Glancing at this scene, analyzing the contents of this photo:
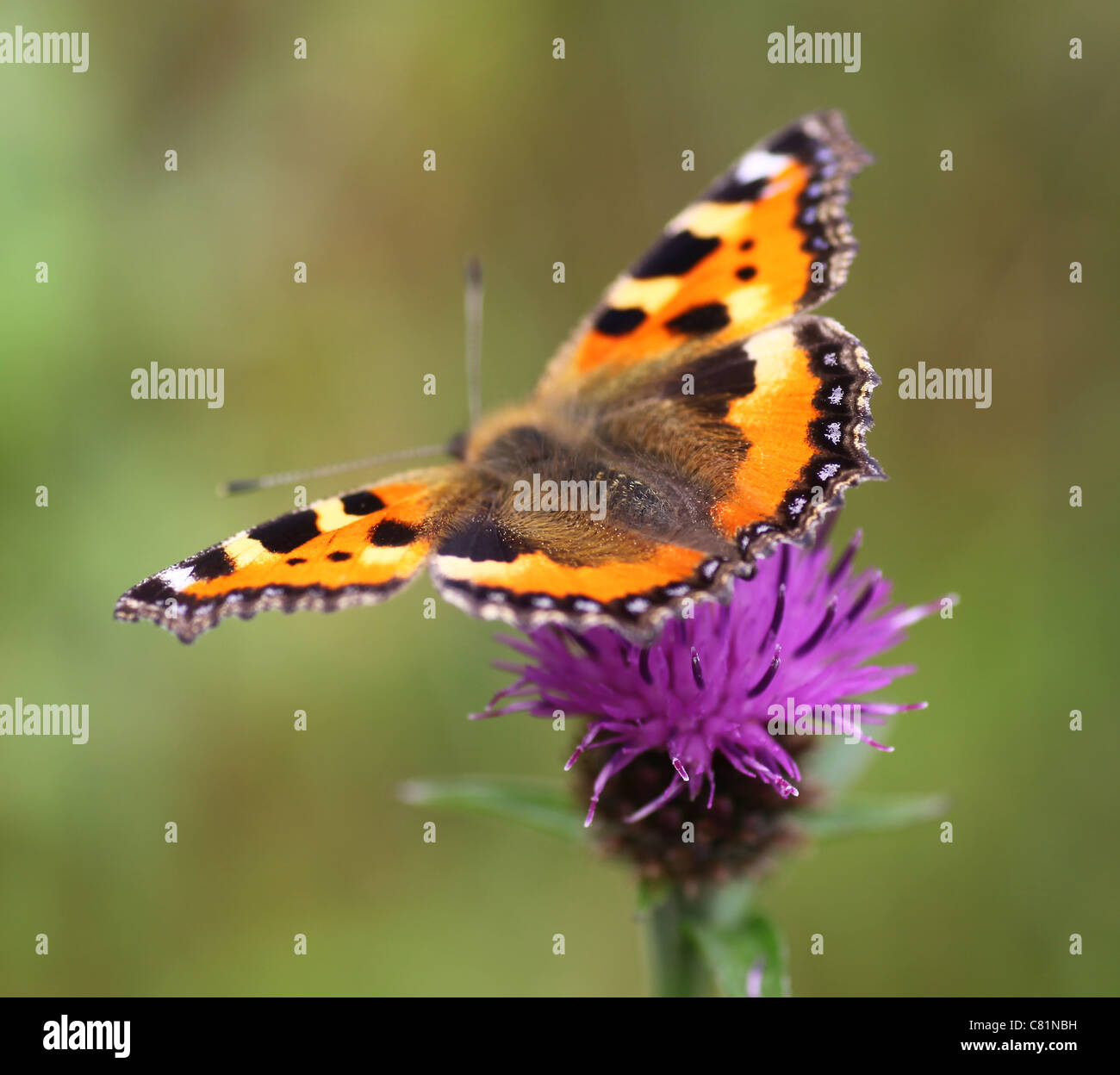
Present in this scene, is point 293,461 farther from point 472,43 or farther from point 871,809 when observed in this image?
point 871,809

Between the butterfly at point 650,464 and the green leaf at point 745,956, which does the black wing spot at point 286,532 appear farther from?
the green leaf at point 745,956

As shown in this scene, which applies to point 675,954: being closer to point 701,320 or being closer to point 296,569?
point 296,569

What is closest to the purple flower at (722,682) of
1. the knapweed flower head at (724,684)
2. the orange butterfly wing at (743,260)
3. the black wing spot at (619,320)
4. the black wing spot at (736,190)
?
the knapweed flower head at (724,684)

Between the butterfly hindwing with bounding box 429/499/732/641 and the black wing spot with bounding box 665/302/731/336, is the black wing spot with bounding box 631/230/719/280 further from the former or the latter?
the butterfly hindwing with bounding box 429/499/732/641
